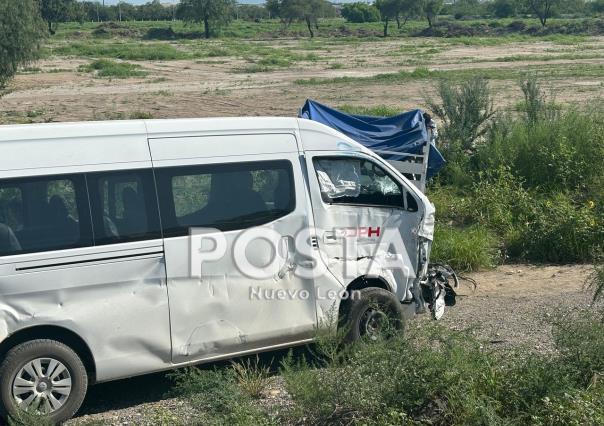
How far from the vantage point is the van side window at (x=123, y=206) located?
6.86 meters

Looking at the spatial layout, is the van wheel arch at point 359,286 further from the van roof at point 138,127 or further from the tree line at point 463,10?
the tree line at point 463,10

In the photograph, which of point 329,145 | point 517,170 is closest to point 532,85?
point 517,170

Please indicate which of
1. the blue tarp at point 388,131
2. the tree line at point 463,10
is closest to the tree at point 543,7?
the tree line at point 463,10

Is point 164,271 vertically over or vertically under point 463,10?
over

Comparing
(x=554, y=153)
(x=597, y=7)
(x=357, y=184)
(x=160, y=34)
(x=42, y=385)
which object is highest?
(x=357, y=184)

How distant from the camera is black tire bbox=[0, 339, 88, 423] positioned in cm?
652

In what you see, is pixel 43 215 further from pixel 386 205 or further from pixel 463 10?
pixel 463 10

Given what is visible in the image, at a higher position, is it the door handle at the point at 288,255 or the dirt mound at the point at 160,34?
the door handle at the point at 288,255

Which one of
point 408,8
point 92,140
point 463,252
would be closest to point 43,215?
point 92,140

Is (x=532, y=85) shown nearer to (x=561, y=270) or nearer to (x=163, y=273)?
(x=561, y=270)

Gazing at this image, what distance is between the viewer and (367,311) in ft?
26.6

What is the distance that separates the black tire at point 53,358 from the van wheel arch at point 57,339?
0.05 metres

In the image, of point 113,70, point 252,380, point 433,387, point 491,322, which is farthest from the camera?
point 113,70

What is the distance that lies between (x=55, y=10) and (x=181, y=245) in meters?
100
